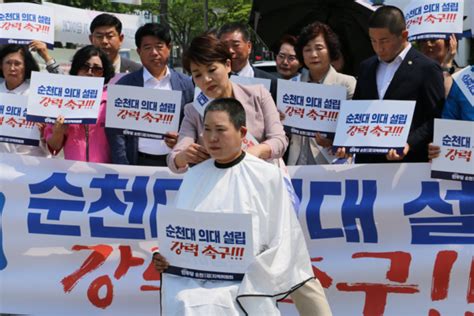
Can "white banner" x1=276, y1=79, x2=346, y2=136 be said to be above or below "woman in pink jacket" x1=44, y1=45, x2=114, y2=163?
above

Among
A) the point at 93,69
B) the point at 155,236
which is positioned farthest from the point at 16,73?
Answer: the point at 155,236

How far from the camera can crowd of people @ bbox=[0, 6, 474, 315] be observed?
13.3 feet

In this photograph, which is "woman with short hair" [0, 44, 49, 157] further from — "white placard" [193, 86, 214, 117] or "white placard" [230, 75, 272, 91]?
"white placard" [193, 86, 214, 117]

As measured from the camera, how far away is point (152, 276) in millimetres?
5047

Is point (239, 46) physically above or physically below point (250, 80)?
above

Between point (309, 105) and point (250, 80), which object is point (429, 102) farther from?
point (250, 80)

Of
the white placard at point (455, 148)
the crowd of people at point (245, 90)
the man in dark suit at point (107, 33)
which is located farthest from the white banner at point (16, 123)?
the white placard at point (455, 148)

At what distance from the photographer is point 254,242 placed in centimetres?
Answer: 360

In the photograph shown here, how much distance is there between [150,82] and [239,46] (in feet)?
2.36

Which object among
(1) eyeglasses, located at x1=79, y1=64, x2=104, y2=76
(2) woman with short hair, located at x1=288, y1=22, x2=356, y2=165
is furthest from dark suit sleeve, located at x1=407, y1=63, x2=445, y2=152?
(1) eyeglasses, located at x1=79, y1=64, x2=104, y2=76

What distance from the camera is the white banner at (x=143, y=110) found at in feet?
16.3

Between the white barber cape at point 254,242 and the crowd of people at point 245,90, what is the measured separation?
0.05 meters

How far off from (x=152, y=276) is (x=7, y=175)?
49.9 inches

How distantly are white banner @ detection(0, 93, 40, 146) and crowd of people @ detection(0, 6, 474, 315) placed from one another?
0.11 m
